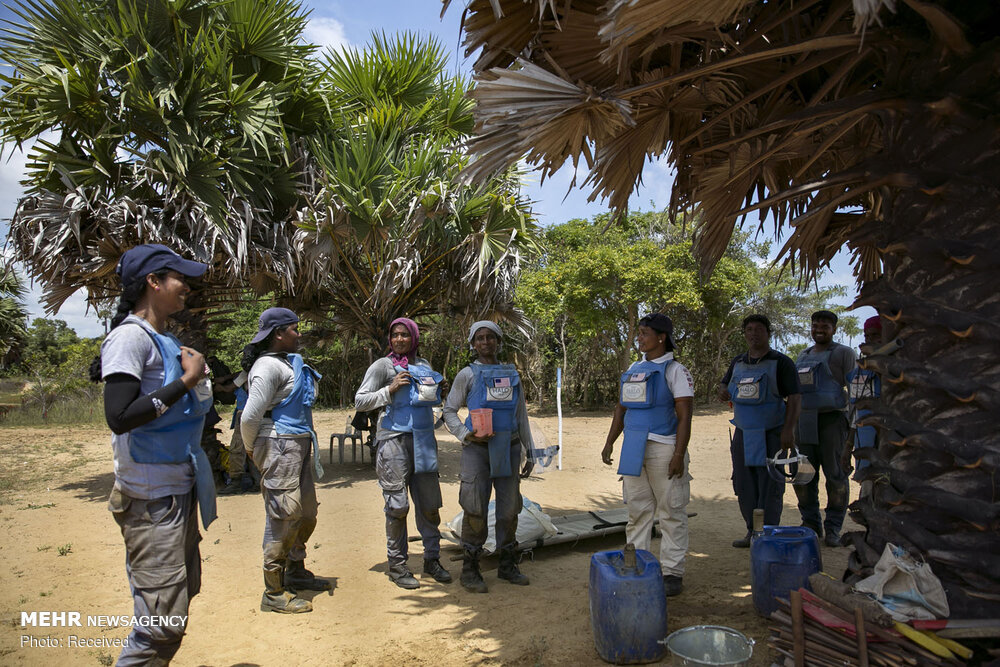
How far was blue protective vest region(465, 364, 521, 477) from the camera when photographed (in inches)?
178

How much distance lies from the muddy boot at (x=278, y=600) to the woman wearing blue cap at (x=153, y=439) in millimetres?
1449

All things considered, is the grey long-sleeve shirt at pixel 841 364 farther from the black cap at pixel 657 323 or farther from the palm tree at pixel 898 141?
Answer: the palm tree at pixel 898 141

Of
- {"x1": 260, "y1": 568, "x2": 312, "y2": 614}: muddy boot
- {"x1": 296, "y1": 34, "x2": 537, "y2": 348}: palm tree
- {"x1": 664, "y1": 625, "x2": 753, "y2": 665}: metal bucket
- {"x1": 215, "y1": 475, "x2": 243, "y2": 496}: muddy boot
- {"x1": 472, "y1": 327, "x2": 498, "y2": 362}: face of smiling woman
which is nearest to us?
{"x1": 664, "y1": 625, "x2": 753, "y2": 665}: metal bucket

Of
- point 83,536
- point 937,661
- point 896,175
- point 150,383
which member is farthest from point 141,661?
point 83,536

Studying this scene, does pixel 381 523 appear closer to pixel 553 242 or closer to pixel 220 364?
pixel 220 364

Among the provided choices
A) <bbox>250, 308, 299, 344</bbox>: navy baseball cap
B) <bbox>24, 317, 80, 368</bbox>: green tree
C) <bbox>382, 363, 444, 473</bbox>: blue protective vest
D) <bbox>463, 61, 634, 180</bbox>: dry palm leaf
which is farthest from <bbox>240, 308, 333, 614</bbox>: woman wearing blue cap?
<bbox>24, 317, 80, 368</bbox>: green tree

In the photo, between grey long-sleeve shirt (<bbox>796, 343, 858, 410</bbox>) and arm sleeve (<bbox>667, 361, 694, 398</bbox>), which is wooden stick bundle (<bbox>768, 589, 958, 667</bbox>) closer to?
arm sleeve (<bbox>667, 361, 694, 398</bbox>)

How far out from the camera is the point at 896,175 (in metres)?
2.82

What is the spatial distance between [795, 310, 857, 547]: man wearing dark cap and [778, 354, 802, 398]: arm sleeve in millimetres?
540

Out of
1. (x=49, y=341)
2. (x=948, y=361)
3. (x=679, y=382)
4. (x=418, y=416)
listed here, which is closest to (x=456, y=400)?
→ (x=418, y=416)

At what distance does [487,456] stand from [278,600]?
5.50ft

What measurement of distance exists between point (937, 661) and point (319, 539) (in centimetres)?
487

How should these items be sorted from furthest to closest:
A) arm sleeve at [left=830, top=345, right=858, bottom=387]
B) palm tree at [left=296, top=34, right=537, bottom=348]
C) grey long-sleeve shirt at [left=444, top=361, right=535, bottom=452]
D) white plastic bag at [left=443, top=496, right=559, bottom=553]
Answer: palm tree at [left=296, top=34, right=537, bottom=348], arm sleeve at [left=830, top=345, right=858, bottom=387], white plastic bag at [left=443, top=496, right=559, bottom=553], grey long-sleeve shirt at [left=444, top=361, right=535, bottom=452]

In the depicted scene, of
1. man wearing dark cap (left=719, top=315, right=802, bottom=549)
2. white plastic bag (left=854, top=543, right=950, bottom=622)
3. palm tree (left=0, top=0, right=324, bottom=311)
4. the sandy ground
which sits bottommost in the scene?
the sandy ground
